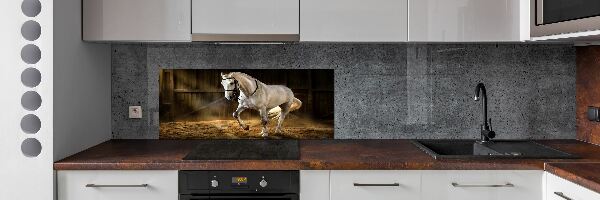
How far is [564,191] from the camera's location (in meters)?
2.15

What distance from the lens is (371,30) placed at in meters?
2.65

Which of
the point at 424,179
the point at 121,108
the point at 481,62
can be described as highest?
the point at 481,62

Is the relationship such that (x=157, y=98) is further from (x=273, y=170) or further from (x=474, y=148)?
(x=474, y=148)

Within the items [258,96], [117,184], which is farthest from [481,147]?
[117,184]

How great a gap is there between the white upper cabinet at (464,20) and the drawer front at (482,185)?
650 mm

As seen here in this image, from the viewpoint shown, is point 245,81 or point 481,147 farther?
point 245,81

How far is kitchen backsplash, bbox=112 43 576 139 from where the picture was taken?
9.94 ft

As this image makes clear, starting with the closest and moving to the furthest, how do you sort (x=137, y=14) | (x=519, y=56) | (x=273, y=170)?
(x=273, y=170) → (x=137, y=14) → (x=519, y=56)

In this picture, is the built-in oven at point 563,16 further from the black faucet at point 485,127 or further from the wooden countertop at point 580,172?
the wooden countertop at point 580,172

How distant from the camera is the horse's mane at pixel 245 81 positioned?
299cm

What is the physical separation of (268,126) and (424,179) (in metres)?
0.98

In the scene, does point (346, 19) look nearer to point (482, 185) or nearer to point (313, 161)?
point (313, 161)

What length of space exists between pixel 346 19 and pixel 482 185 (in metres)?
0.92

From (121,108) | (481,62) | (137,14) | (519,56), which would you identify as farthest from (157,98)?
(519,56)
